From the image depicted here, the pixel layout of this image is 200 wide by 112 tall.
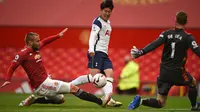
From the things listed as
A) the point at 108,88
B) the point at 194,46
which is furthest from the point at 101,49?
the point at 194,46

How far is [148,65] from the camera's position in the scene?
19.2 meters

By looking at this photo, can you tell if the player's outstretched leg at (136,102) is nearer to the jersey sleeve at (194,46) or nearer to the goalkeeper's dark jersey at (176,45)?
the goalkeeper's dark jersey at (176,45)

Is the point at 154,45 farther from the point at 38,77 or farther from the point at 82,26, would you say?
the point at 82,26

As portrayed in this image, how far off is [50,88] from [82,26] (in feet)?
29.1

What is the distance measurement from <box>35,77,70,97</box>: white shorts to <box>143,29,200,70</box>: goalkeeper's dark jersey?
161cm

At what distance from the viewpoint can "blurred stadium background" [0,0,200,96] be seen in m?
18.8

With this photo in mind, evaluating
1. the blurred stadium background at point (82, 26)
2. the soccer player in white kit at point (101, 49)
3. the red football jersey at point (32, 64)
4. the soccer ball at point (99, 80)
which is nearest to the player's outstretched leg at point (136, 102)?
the soccer ball at point (99, 80)

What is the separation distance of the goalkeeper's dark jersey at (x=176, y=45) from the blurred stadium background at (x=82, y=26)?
8706 mm

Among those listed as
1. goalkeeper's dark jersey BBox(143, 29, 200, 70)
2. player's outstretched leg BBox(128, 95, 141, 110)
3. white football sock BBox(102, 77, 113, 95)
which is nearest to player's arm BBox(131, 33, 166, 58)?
goalkeeper's dark jersey BBox(143, 29, 200, 70)

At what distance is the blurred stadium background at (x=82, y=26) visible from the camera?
61.7ft

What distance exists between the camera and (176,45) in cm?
977

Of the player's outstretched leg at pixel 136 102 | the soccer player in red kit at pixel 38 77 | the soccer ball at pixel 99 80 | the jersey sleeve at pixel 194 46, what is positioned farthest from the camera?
the soccer ball at pixel 99 80

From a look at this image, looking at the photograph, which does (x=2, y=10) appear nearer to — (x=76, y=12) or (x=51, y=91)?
(x=76, y=12)

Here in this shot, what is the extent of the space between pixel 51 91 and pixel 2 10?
9.15 m
